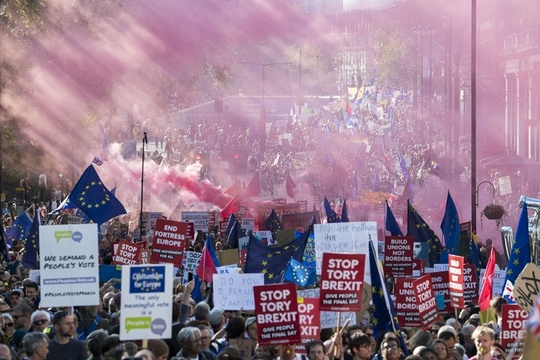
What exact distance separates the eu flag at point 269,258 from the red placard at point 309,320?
18.7 feet

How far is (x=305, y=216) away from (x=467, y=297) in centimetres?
1453

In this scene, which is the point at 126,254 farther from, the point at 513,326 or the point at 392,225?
the point at 513,326

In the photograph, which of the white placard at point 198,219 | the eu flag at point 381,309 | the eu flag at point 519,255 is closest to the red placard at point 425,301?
the eu flag at point 381,309

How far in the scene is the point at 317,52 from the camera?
381ft

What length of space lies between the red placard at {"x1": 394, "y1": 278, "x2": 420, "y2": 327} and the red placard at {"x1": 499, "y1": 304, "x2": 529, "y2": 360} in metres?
1.52

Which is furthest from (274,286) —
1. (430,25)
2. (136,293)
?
(430,25)

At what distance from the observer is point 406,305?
15102 millimetres

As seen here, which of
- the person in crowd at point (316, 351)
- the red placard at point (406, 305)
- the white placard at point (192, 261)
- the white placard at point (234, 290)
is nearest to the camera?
the person in crowd at point (316, 351)

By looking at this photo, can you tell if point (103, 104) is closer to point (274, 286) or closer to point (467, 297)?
point (467, 297)

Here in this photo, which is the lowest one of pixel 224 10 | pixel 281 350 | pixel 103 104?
pixel 281 350

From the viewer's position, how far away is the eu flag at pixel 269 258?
63.6 feet

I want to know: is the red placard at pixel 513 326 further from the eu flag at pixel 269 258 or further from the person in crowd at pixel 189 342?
the eu flag at pixel 269 258

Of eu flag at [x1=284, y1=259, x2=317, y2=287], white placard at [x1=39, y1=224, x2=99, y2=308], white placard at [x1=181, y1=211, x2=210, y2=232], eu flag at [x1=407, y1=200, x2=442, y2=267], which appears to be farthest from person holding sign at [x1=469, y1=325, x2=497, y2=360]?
white placard at [x1=181, y1=211, x2=210, y2=232]

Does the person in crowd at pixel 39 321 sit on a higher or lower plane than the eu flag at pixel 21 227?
lower
